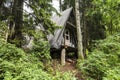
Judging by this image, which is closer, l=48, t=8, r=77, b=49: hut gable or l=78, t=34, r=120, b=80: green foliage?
l=78, t=34, r=120, b=80: green foliage

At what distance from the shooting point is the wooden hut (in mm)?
17609

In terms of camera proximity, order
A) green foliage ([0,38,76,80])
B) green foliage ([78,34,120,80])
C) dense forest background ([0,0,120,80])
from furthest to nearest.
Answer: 1. green foliage ([78,34,120,80])
2. dense forest background ([0,0,120,80])
3. green foliage ([0,38,76,80])

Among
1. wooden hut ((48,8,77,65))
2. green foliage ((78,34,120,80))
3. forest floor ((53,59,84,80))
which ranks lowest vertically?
forest floor ((53,59,84,80))

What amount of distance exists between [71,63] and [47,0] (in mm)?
7584

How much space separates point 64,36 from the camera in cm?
1891

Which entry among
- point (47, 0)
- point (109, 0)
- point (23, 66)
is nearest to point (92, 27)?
point (109, 0)

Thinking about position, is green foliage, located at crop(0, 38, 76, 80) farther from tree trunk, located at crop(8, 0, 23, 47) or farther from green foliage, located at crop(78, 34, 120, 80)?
green foliage, located at crop(78, 34, 120, 80)

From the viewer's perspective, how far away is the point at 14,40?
38.8 ft

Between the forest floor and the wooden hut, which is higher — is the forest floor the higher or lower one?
the lower one

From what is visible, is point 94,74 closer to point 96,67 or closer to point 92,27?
point 96,67

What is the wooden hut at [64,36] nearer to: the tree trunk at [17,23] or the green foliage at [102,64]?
the tree trunk at [17,23]

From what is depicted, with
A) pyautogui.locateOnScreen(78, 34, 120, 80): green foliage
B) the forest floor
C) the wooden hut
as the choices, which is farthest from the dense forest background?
the wooden hut

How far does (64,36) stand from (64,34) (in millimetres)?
301

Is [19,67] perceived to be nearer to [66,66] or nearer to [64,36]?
[66,66]
